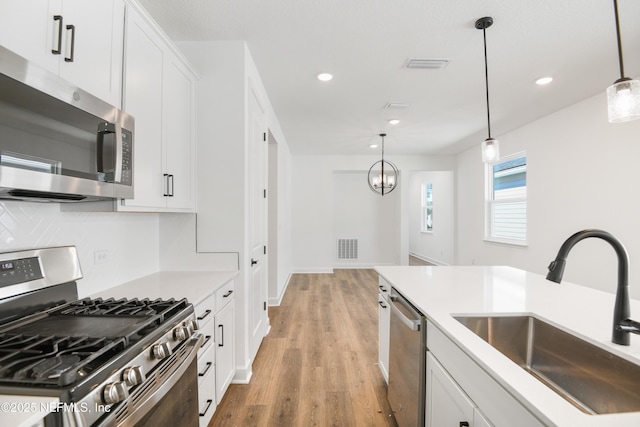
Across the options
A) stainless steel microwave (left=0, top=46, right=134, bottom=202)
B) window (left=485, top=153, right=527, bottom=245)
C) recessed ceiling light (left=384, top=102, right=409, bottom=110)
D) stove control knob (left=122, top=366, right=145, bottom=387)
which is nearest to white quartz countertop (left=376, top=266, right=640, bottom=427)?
stove control knob (left=122, top=366, right=145, bottom=387)

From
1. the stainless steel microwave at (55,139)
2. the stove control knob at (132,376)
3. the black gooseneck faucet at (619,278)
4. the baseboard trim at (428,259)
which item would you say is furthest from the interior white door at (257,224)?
the baseboard trim at (428,259)

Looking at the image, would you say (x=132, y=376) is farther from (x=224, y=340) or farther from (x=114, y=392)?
(x=224, y=340)

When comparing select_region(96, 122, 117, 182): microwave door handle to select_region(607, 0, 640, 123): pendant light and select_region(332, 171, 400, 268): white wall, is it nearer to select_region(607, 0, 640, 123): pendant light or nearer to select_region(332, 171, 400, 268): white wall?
select_region(607, 0, 640, 123): pendant light

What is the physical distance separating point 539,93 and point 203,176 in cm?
361

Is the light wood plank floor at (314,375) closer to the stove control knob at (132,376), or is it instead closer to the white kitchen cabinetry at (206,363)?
the white kitchen cabinetry at (206,363)

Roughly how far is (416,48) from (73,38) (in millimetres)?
2183

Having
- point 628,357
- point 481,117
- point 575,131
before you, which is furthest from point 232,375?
point 575,131

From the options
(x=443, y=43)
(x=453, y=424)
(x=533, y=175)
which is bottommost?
(x=453, y=424)

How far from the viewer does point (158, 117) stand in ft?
5.78

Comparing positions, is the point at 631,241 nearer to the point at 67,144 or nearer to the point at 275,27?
the point at 275,27

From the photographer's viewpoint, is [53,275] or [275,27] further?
[275,27]

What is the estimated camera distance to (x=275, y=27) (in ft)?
6.80

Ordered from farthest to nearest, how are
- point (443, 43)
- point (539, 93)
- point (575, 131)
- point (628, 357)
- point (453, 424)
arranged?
point (575, 131) < point (539, 93) < point (443, 43) < point (453, 424) < point (628, 357)

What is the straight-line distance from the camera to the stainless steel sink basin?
0.95m
